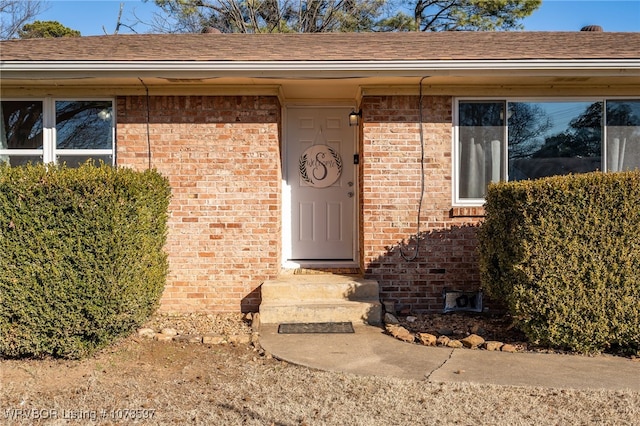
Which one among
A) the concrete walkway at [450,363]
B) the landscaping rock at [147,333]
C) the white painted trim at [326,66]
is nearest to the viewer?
the concrete walkway at [450,363]

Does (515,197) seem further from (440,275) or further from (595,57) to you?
(595,57)

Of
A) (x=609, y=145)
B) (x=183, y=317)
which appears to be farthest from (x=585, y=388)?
(x=183, y=317)

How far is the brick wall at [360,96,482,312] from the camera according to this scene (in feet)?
21.8

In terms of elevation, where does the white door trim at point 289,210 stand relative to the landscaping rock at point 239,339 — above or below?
above

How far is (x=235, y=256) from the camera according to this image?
6641 millimetres

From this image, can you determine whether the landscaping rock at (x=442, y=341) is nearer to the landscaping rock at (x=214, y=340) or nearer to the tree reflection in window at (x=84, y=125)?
the landscaping rock at (x=214, y=340)

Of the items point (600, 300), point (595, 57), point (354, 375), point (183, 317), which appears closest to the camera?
point (354, 375)

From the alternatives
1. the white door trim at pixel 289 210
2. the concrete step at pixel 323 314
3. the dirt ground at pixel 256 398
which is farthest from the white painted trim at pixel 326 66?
the dirt ground at pixel 256 398

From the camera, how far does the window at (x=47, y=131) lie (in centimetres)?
658

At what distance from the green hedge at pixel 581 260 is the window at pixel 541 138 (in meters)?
1.72

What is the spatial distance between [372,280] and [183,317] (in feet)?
7.93

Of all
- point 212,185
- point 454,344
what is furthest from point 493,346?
point 212,185

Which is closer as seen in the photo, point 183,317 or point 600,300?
point 600,300

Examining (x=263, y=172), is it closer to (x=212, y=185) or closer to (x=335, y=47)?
(x=212, y=185)
